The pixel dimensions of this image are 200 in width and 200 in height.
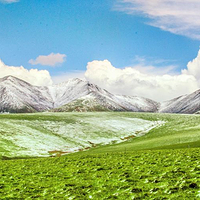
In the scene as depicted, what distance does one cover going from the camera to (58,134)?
122 m

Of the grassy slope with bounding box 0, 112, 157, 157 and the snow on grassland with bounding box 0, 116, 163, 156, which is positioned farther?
the snow on grassland with bounding box 0, 116, 163, 156

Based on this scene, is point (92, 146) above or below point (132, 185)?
below

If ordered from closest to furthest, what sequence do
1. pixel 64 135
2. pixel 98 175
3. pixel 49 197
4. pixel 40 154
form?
1. pixel 49 197
2. pixel 98 175
3. pixel 40 154
4. pixel 64 135

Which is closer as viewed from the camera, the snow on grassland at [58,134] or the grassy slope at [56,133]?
the grassy slope at [56,133]

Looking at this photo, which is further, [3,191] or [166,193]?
[3,191]

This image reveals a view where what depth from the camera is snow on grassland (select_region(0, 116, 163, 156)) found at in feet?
306

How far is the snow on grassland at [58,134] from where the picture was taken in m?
93.3

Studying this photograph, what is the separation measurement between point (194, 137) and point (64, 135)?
5641cm

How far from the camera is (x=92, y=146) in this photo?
10950 cm

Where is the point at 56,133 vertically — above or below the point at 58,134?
above

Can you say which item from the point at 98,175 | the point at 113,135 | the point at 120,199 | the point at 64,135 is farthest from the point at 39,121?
the point at 120,199

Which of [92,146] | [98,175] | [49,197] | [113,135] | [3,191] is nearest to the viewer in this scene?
[49,197]

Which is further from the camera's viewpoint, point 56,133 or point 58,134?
point 56,133

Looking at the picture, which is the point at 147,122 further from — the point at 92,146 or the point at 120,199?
the point at 120,199
